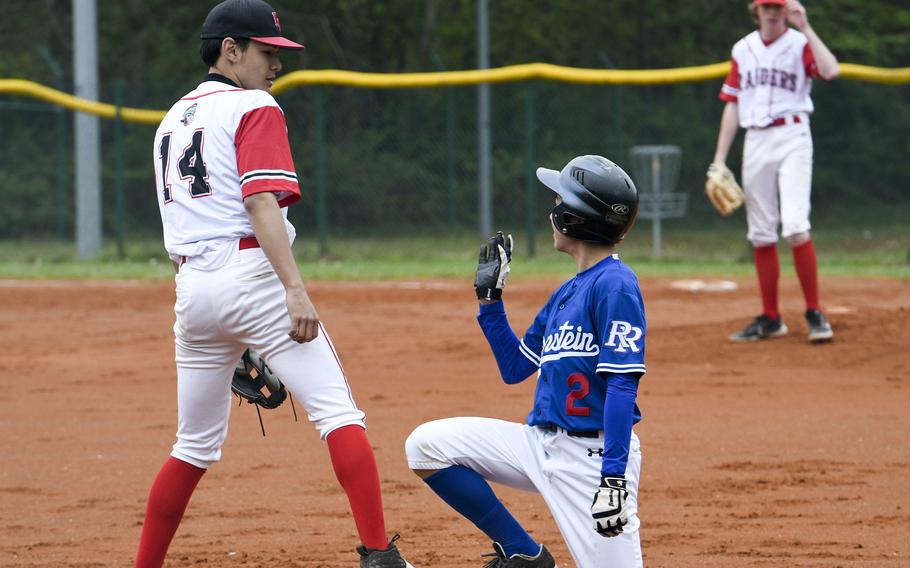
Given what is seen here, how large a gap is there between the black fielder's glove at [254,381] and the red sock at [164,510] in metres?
0.32

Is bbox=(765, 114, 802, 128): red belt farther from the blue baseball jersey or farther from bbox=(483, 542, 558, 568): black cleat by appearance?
bbox=(483, 542, 558, 568): black cleat

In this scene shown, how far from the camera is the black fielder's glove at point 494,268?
402cm

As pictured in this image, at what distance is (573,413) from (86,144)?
1493 cm

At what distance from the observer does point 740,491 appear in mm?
5602

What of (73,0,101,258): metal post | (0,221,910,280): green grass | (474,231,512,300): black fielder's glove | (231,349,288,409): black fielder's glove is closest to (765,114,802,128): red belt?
(0,221,910,280): green grass

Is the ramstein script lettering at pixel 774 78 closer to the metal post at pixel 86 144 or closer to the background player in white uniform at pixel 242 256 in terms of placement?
the background player in white uniform at pixel 242 256

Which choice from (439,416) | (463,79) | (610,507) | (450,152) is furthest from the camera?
(450,152)

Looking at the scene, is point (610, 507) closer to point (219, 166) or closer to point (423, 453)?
point (423, 453)

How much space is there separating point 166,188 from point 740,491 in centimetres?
284

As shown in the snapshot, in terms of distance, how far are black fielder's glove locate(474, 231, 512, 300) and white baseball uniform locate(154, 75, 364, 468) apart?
53 centimetres

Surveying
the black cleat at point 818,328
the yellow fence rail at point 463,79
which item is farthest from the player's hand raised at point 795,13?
the yellow fence rail at point 463,79

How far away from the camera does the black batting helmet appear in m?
3.85

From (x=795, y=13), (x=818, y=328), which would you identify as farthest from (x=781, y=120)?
(x=818, y=328)

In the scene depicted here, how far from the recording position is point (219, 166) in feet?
13.2
